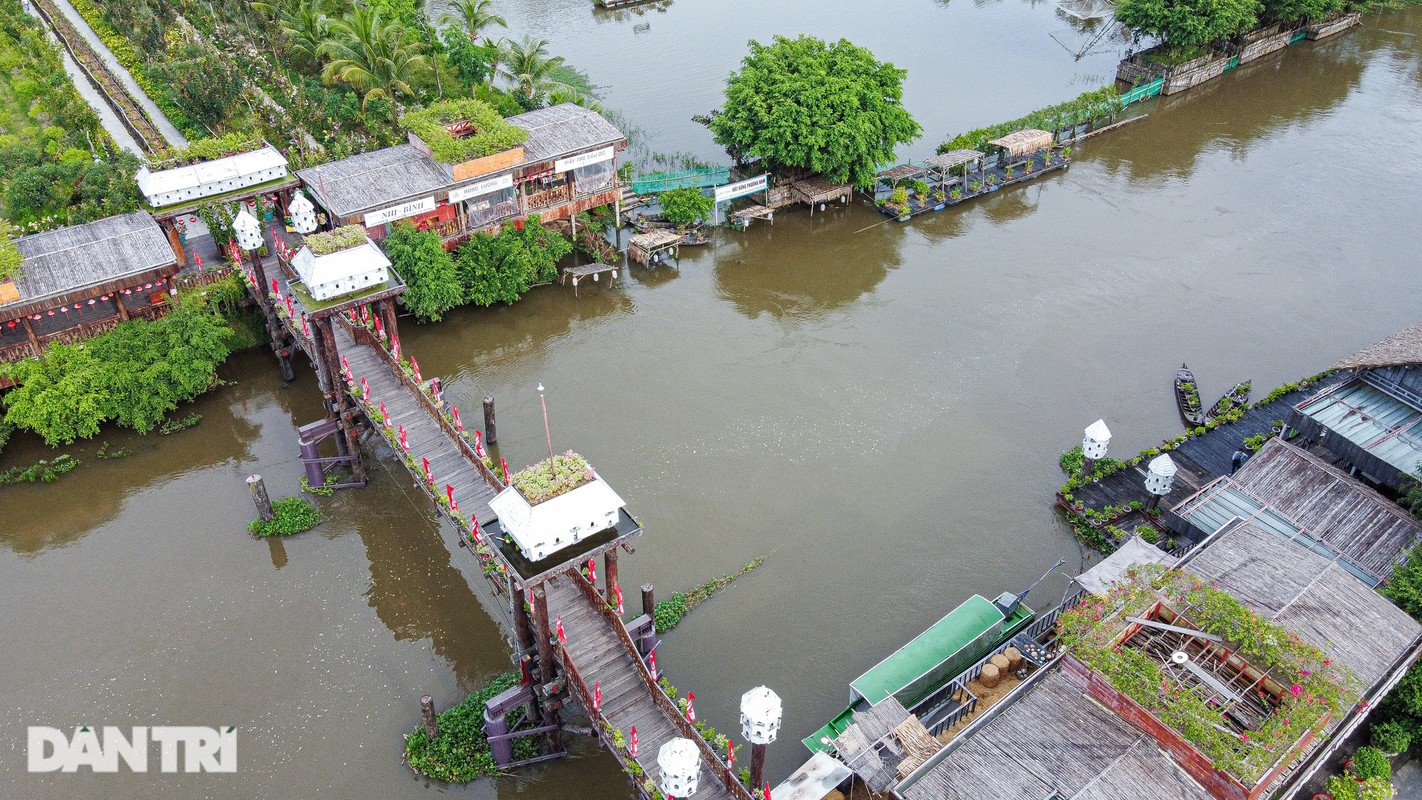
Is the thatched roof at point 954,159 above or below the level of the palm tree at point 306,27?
below

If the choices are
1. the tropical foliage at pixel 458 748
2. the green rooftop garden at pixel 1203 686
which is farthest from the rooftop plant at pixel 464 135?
the green rooftop garden at pixel 1203 686

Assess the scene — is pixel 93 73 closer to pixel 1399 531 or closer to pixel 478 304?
pixel 478 304

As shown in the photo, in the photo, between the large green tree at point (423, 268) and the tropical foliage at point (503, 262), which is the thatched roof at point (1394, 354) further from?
the large green tree at point (423, 268)

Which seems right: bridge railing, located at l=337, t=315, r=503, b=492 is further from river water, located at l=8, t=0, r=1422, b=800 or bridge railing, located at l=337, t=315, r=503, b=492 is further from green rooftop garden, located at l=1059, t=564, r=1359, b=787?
green rooftop garden, located at l=1059, t=564, r=1359, b=787

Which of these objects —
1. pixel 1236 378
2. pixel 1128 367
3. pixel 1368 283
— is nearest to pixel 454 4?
pixel 1128 367

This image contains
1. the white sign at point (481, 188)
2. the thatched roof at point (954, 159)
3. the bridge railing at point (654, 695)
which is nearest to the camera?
the bridge railing at point (654, 695)

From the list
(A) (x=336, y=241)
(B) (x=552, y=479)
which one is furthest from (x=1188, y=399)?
(A) (x=336, y=241)
